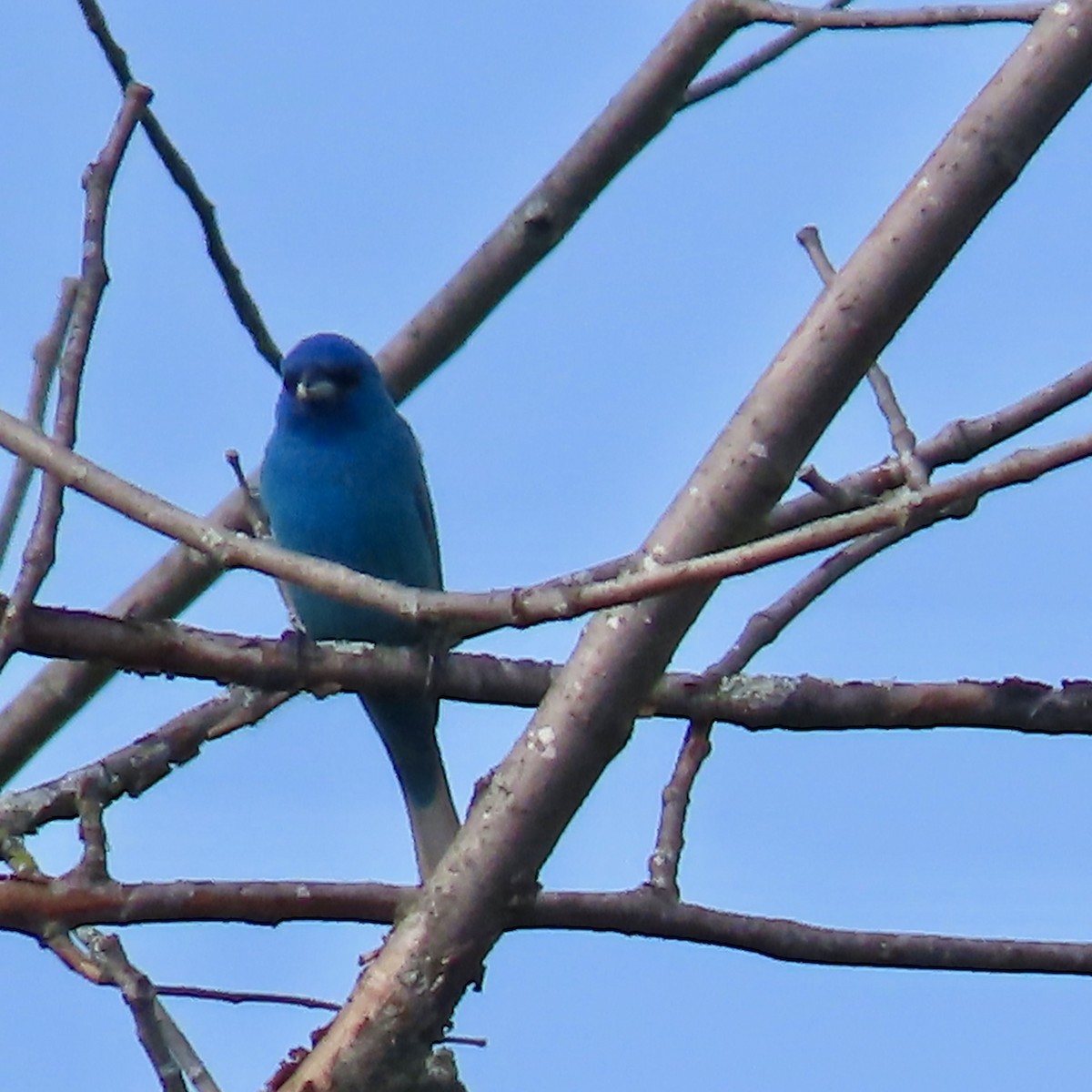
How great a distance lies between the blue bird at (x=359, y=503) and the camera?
520 cm

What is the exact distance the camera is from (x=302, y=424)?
19.0 ft

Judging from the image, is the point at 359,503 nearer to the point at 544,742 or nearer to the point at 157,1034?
the point at 544,742

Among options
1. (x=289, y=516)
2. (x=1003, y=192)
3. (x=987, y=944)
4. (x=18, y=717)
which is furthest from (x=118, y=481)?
(x=289, y=516)

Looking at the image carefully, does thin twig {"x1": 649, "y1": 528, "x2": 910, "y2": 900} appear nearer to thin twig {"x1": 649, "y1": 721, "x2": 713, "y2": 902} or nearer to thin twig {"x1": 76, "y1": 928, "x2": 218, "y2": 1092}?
thin twig {"x1": 649, "y1": 721, "x2": 713, "y2": 902}

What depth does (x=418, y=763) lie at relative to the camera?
17.0 ft

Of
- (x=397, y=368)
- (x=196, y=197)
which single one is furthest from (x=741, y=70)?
(x=196, y=197)

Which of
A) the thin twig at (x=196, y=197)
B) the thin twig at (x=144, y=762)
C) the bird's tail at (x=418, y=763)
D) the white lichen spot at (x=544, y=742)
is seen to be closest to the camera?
the white lichen spot at (x=544, y=742)

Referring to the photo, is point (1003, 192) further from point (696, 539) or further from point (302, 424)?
point (302, 424)

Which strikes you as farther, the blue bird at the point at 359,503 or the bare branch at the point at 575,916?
the blue bird at the point at 359,503

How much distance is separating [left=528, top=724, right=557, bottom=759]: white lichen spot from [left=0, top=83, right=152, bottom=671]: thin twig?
0.65m

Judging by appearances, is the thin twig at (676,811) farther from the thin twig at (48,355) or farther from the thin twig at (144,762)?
the thin twig at (48,355)

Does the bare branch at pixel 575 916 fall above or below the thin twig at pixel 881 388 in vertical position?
below

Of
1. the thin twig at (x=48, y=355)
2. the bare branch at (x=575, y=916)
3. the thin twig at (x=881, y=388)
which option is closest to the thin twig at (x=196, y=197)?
the thin twig at (x=48, y=355)

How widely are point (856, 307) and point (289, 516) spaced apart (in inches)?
133
